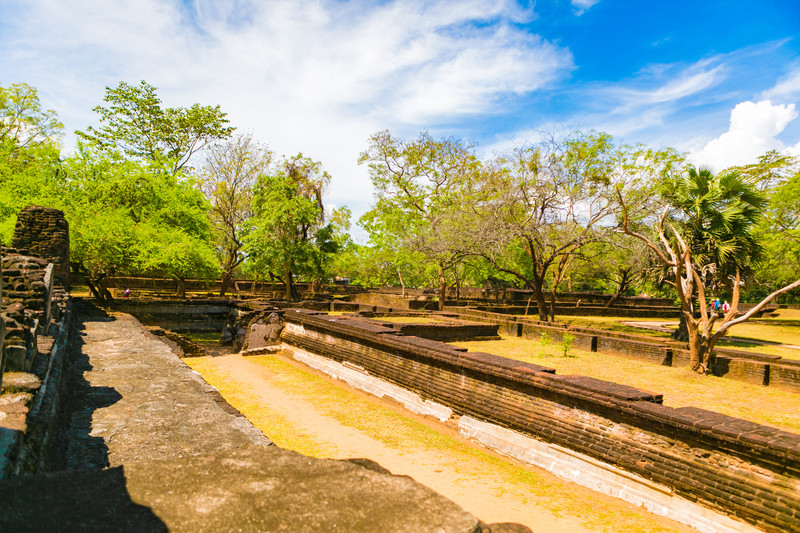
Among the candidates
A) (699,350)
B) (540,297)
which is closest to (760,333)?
(540,297)

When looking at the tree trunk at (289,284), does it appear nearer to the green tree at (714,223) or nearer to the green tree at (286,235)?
the green tree at (286,235)

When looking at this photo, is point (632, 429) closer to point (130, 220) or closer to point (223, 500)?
point (223, 500)

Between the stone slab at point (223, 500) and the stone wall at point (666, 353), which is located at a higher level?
the stone slab at point (223, 500)

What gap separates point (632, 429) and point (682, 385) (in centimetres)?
393

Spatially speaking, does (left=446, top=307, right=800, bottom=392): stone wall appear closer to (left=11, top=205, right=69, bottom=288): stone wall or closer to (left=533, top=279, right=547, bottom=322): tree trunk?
(left=533, top=279, right=547, bottom=322): tree trunk

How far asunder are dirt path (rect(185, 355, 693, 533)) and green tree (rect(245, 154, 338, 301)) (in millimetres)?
12681

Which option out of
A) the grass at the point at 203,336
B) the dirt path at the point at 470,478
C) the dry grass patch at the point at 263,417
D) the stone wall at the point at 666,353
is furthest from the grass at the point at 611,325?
the grass at the point at 203,336

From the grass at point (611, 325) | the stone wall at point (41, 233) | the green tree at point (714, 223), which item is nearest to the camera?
the green tree at point (714, 223)

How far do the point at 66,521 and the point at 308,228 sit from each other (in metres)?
20.3

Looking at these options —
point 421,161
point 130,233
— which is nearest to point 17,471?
point 130,233

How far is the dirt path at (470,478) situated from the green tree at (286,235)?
41.6 ft

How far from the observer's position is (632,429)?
4.48 metres

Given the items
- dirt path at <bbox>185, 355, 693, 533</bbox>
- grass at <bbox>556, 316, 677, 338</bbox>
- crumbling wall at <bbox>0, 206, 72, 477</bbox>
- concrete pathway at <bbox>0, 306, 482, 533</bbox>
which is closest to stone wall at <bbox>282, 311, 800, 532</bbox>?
dirt path at <bbox>185, 355, 693, 533</bbox>

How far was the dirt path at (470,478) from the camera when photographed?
3807mm
